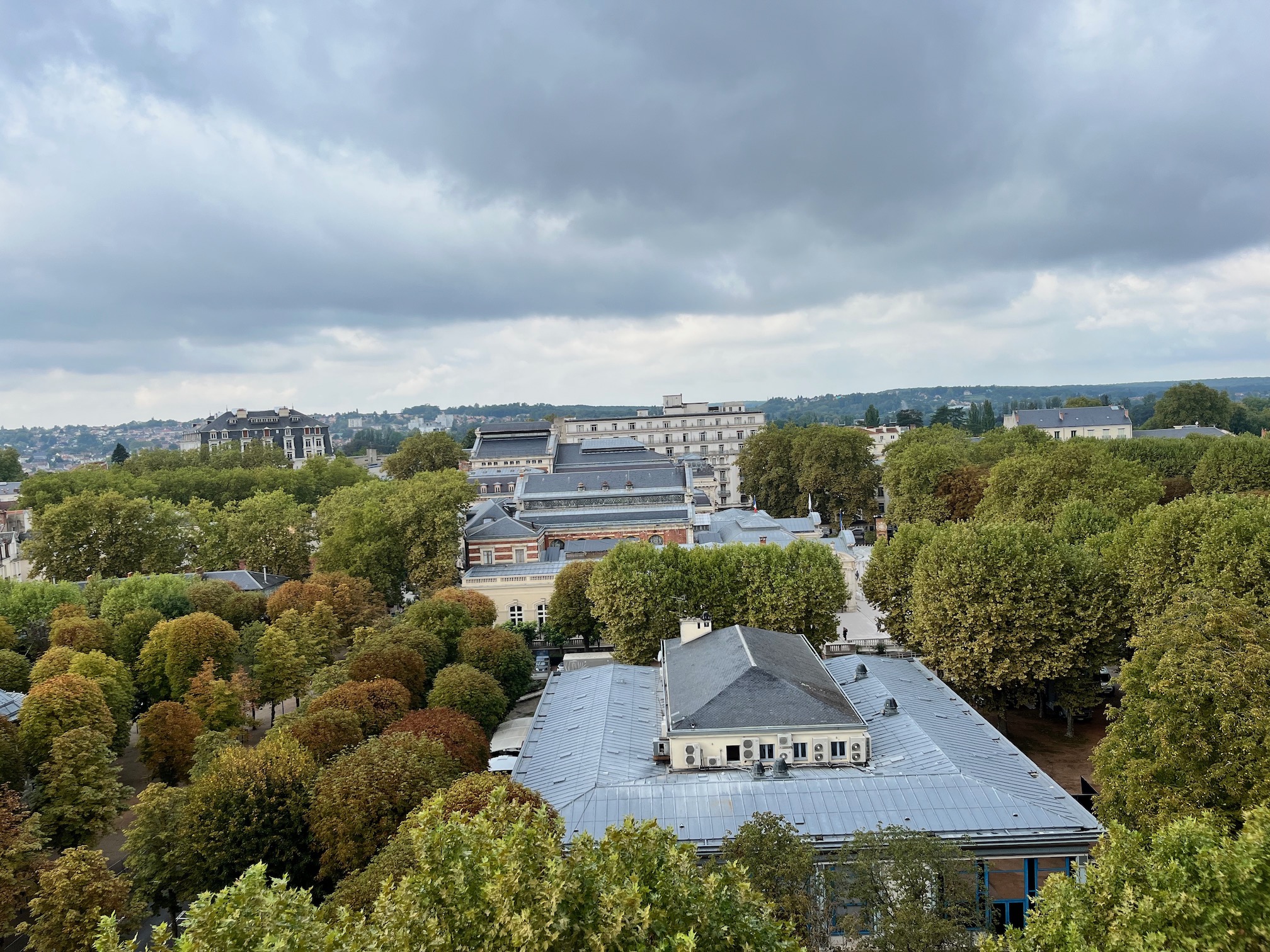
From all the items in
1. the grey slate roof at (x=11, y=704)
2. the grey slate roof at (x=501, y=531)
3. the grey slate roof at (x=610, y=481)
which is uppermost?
the grey slate roof at (x=610, y=481)

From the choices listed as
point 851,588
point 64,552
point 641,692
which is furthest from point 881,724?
point 64,552

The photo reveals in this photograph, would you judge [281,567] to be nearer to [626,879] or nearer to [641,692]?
[641,692]

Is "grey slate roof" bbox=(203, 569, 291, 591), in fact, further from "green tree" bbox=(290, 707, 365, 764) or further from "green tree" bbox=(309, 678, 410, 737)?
"green tree" bbox=(290, 707, 365, 764)

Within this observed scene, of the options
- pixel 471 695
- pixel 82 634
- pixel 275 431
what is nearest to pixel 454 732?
pixel 471 695

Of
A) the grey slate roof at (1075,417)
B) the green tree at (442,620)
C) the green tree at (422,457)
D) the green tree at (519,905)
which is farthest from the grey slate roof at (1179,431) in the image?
the green tree at (519,905)

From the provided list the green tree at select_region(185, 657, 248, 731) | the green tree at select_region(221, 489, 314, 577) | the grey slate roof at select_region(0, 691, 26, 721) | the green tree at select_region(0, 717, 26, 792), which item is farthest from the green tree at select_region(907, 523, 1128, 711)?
the green tree at select_region(221, 489, 314, 577)

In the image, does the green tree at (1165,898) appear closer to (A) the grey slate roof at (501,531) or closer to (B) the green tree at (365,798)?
(B) the green tree at (365,798)
